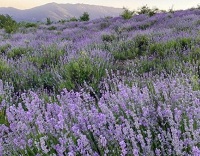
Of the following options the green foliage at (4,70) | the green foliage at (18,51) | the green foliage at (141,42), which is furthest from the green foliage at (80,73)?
the green foliage at (18,51)

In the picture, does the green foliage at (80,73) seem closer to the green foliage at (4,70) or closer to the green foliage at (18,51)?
the green foliage at (4,70)

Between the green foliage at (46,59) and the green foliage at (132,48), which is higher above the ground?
the green foliage at (132,48)

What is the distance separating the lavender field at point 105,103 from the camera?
1.90m

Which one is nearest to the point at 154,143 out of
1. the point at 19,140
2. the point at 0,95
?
the point at 19,140

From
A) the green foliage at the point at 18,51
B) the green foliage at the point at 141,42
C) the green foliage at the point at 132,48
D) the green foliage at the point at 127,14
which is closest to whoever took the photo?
the green foliage at the point at 132,48

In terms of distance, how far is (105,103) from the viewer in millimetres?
2869

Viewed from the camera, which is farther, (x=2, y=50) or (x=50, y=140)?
(x=2, y=50)

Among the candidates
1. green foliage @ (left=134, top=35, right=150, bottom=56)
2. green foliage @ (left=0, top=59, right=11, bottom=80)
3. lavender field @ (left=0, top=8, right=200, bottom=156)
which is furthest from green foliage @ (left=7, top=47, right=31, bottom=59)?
green foliage @ (left=134, top=35, right=150, bottom=56)

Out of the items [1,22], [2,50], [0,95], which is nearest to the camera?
[0,95]

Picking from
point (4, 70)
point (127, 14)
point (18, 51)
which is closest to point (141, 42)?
point (18, 51)

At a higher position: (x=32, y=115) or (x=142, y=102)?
(x=142, y=102)

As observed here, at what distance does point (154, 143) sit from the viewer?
2.03m

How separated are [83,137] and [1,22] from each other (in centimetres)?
2081

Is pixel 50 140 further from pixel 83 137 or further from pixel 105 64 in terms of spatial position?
pixel 105 64
